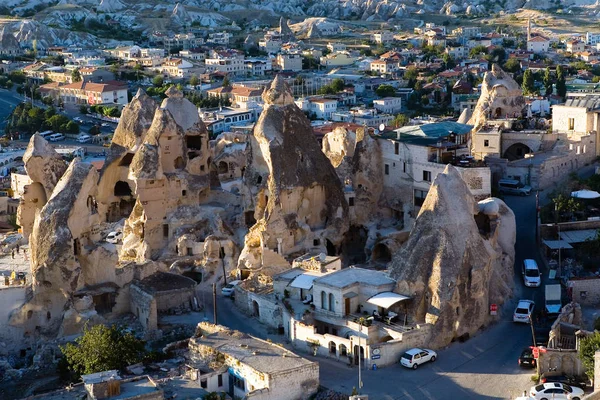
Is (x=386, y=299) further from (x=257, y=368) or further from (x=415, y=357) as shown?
(x=257, y=368)

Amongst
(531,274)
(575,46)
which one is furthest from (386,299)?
(575,46)

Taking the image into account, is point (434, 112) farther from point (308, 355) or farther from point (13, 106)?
point (308, 355)

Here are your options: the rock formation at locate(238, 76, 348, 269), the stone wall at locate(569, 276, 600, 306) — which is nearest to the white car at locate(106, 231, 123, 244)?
the rock formation at locate(238, 76, 348, 269)

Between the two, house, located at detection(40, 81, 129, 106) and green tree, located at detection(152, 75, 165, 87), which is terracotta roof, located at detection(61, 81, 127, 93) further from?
green tree, located at detection(152, 75, 165, 87)

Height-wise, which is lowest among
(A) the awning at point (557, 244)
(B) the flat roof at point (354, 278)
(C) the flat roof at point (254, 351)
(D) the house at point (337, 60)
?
(C) the flat roof at point (254, 351)

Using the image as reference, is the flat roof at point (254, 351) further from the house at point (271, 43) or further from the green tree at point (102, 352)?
the house at point (271, 43)

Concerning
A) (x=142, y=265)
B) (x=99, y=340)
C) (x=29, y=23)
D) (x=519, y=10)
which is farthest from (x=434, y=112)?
(x=519, y=10)

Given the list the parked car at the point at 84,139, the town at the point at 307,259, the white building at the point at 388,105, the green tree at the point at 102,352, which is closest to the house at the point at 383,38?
the white building at the point at 388,105
